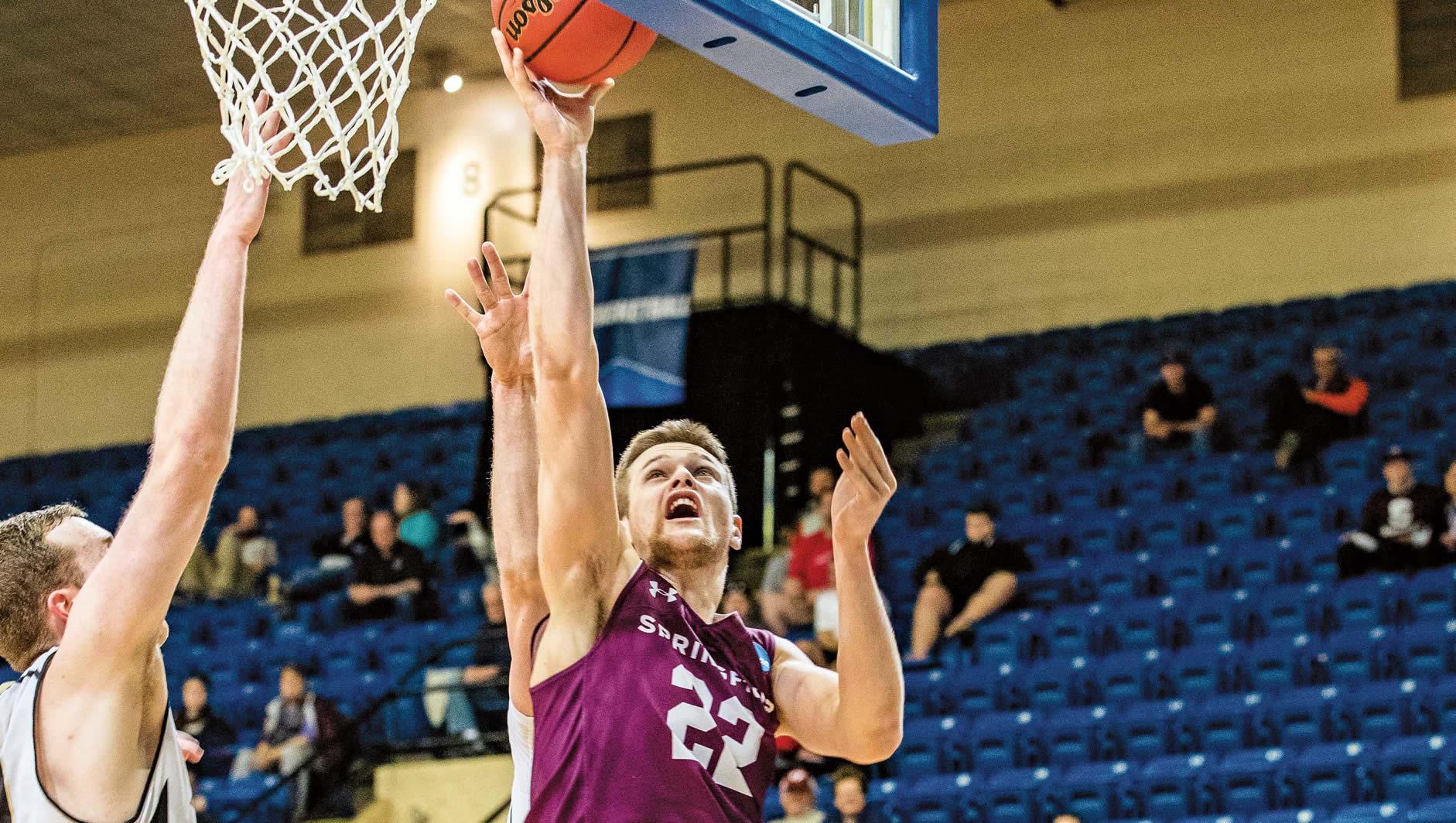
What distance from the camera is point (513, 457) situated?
3.89 meters

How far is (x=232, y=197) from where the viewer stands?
10.2 ft

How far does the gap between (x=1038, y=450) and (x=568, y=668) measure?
9.38 meters

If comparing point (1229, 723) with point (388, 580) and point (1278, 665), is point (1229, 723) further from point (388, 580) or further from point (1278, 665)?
point (388, 580)

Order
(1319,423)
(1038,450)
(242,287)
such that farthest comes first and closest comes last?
(1038,450) < (1319,423) < (242,287)

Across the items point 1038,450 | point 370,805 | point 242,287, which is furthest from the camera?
point 1038,450

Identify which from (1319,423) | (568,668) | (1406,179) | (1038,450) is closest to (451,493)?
(1038,450)

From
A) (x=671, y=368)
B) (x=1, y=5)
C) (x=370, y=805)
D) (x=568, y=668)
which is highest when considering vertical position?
(x=1, y=5)

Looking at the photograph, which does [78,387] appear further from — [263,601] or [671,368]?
[671,368]

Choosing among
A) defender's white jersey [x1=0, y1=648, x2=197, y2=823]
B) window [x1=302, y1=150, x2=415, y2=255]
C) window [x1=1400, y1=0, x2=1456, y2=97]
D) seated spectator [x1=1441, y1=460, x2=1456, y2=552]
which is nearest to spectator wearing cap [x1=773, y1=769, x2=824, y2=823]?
seated spectator [x1=1441, y1=460, x2=1456, y2=552]

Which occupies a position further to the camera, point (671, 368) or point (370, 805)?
point (671, 368)

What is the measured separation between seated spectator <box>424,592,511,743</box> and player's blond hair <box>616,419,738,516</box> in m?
6.79

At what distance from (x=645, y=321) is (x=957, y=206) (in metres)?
3.06

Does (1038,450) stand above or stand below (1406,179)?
below

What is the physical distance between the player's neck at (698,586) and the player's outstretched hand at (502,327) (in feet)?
1.90
